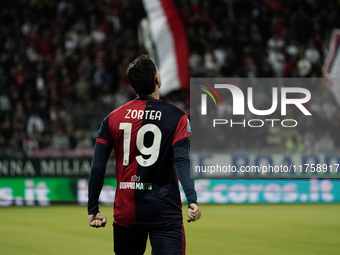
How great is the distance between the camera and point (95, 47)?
18312mm

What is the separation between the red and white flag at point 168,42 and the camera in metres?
15.0

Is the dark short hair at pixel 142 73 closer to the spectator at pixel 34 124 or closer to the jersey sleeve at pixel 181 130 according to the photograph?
the jersey sleeve at pixel 181 130

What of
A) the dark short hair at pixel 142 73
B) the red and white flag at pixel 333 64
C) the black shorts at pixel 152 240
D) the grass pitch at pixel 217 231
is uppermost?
the red and white flag at pixel 333 64

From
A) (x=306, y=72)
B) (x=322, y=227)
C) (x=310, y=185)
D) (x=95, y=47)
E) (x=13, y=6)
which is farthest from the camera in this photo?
(x=13, y=6)

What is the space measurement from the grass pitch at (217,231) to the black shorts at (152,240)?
382cm

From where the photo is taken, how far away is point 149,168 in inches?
147

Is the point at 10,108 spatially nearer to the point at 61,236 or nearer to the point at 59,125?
the point at 59,125

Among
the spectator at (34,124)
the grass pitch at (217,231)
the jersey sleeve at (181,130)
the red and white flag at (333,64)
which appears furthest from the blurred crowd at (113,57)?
the jersey sleeve at (181,130)

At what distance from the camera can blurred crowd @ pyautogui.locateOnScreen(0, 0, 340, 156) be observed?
14852mm

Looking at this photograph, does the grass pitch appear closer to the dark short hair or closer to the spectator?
the spectator

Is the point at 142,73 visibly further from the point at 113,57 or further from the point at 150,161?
the point at 113,57

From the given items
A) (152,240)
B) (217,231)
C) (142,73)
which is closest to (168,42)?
(217,231)

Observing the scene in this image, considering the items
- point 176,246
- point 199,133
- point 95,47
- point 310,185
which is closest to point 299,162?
point 310,185

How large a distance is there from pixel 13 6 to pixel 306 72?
34.5 ft
